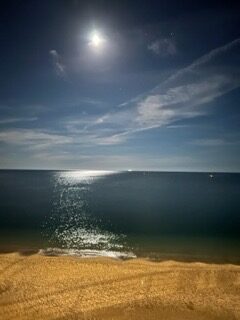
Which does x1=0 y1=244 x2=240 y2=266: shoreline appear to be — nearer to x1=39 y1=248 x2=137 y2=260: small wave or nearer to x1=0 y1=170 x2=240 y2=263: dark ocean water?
x1=39 y1=248 x2=137 y2=260: small wave

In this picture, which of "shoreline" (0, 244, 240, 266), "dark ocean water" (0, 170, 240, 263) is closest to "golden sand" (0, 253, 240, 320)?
"shoreline" (0, 244, 240, 266)

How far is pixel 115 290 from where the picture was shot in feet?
66.2

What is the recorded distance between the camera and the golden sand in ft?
56.7

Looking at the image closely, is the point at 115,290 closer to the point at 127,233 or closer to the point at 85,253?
the point at 85,253

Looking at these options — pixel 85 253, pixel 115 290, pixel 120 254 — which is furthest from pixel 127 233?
pixel 115 290

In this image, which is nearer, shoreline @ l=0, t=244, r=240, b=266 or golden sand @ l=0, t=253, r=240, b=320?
golden sand @ l=0, t=253, r=240, b=320

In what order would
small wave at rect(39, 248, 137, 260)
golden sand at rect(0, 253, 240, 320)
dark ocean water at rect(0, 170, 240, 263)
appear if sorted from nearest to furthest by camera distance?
1. golden sand at rect(0, 253, 240, 320)
2. small wave at rect(39, 248, 137, 260)
3. dark ocean water at rect(0, 170, 240, 263)

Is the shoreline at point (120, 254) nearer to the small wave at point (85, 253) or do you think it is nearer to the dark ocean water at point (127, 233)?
the small wave at point (85, 253)

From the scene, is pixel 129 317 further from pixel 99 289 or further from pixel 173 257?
pixel 173 257

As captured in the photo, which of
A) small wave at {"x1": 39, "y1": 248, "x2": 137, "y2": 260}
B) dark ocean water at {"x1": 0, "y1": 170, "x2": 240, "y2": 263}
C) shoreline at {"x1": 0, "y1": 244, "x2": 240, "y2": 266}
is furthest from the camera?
dark ocean water at {"x1": 0, "y1": 170, "x2": 240, "y2": 263}

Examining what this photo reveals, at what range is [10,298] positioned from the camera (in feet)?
61.7

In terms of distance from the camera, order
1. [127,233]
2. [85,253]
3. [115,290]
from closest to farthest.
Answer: [115,290]
[85,253]
[127,233]

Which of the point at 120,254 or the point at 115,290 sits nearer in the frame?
the point at 115,290

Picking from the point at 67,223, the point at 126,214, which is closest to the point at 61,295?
the point at 67,223
